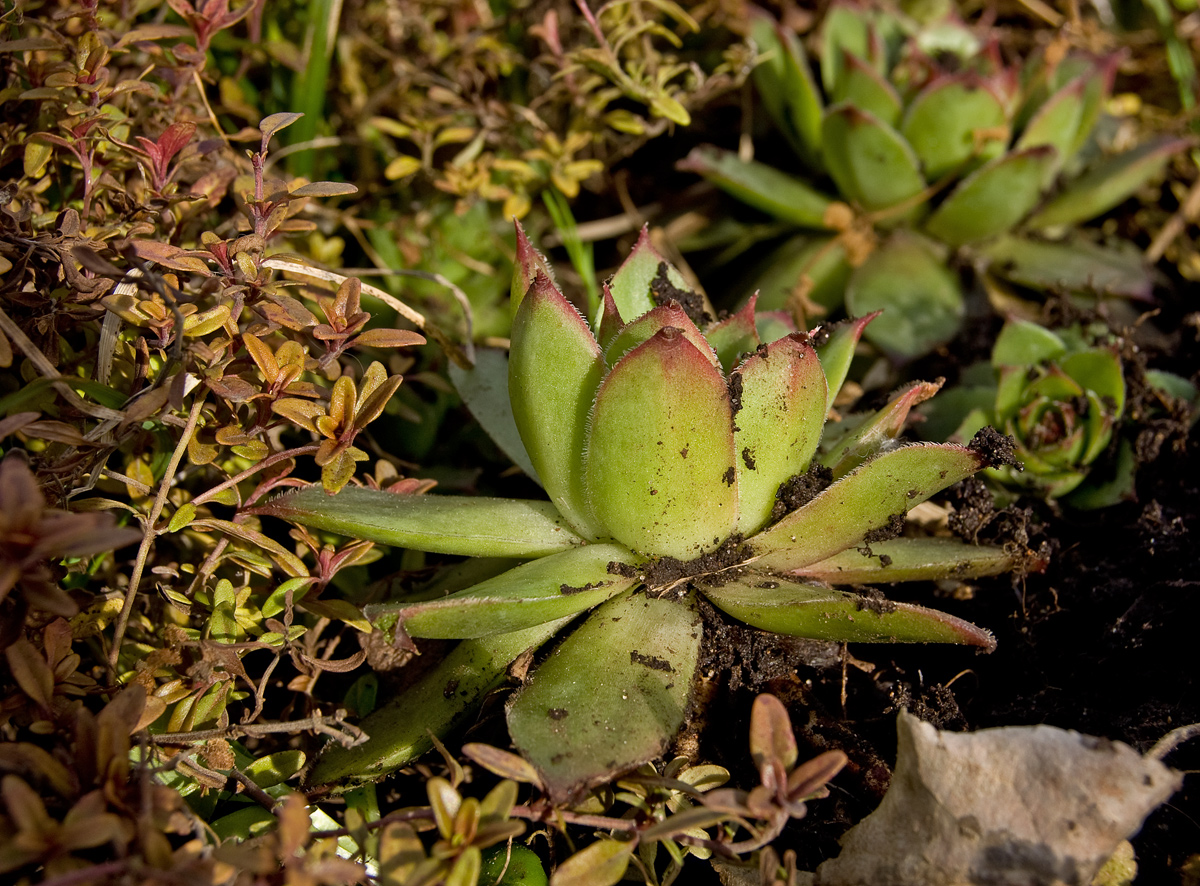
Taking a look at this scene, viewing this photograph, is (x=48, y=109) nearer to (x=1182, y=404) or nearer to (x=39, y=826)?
(x=39, y=826)

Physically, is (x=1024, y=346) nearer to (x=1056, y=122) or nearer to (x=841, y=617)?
(x=1056, y=122)

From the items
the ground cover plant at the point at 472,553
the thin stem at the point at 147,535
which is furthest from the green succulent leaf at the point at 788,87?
the thin stem at the point at 147,535

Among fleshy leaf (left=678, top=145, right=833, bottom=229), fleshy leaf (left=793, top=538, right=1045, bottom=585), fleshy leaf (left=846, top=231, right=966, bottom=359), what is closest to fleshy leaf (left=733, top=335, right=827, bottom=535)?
fleshy leaf (left=793, top=538, right=1045, bottom=585)

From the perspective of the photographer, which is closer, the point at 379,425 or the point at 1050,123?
the point at 379,425

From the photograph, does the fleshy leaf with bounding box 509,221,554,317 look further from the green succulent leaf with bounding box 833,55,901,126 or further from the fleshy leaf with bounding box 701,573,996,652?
the green succulent leaf with bounding box 833,55,901,126

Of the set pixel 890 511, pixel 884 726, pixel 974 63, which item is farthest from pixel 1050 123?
pixel 884 726

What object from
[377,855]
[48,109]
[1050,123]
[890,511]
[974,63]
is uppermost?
[48,109]

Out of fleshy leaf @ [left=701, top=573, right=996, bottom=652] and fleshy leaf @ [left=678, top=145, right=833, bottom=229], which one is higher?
fleshy leaf @ [left=678, top=145, right=833, bottom=229]

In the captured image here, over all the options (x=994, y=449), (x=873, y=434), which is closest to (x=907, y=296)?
(x=873, y=434)
